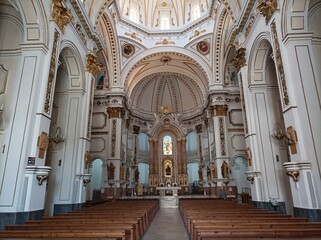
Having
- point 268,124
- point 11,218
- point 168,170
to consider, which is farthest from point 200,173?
point 11,218

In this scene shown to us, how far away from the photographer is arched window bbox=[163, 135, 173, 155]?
2477 centimetres

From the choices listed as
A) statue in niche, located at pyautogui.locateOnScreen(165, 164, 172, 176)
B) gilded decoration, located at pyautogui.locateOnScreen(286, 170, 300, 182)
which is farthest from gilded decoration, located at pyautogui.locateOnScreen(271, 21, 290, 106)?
statue in niche, located at pyautogui.locateOnScreen(165, 164, 172, 176)

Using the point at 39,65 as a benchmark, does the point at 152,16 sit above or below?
above

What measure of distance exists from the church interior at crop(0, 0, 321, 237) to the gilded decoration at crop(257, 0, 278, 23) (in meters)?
0.03

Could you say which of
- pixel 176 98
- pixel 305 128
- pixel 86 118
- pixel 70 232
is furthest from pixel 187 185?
pixel 70 232

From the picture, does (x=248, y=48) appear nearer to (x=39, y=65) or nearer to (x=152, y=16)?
(x=39, y=65)

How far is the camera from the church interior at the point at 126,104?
20.0 ft

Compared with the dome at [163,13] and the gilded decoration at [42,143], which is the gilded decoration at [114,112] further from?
the gilded decoration at [42,143]

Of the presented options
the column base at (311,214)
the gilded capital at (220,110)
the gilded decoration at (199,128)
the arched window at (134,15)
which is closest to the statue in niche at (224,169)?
the gilded capital at (220,110)

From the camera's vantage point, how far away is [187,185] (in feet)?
73.7

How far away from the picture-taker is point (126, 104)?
64.6 ft

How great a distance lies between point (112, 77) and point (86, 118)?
924 cm

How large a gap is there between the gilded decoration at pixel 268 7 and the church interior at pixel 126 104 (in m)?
0.03

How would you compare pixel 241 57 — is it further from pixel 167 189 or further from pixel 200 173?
pixel 200 173
